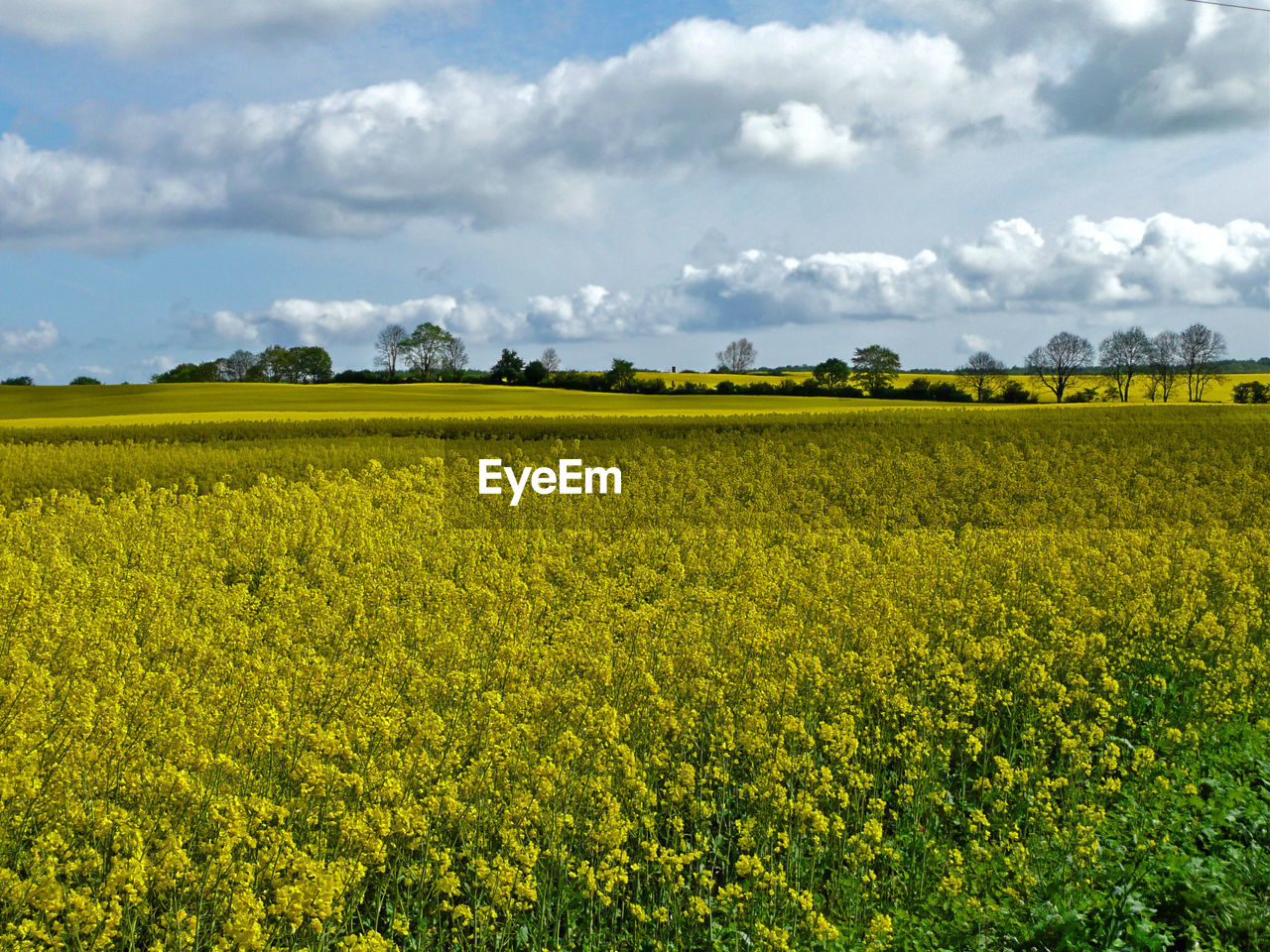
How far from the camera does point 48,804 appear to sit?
480cm

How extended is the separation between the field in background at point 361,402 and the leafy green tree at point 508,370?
921 cm

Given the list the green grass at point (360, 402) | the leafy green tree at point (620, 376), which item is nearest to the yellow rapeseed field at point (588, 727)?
the green grass at point (360, 402)

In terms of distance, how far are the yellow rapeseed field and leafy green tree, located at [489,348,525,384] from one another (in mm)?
58534

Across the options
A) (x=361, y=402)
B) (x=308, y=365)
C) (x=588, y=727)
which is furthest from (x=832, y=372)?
(x=588, y=727)

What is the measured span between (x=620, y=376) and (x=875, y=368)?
90.7 ft

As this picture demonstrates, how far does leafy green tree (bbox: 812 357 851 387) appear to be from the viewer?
7475 centimetres

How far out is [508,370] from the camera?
73.8m

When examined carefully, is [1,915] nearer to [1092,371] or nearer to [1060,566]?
[1060,566]

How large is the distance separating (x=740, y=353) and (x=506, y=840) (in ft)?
318

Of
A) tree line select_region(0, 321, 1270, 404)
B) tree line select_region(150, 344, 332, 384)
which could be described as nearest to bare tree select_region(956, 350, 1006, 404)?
tree line select_region(0, 321, 1270, 404)

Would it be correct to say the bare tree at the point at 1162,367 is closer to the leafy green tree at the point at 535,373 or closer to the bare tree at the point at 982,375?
the bare tree at the point at 982,375

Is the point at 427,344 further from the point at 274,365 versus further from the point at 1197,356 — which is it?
the point at 1197,356

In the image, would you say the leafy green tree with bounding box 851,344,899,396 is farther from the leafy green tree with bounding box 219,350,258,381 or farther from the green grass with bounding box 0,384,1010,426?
the leafy green tree with bounding box 219,350,258,381

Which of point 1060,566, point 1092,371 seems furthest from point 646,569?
point 1092,371
